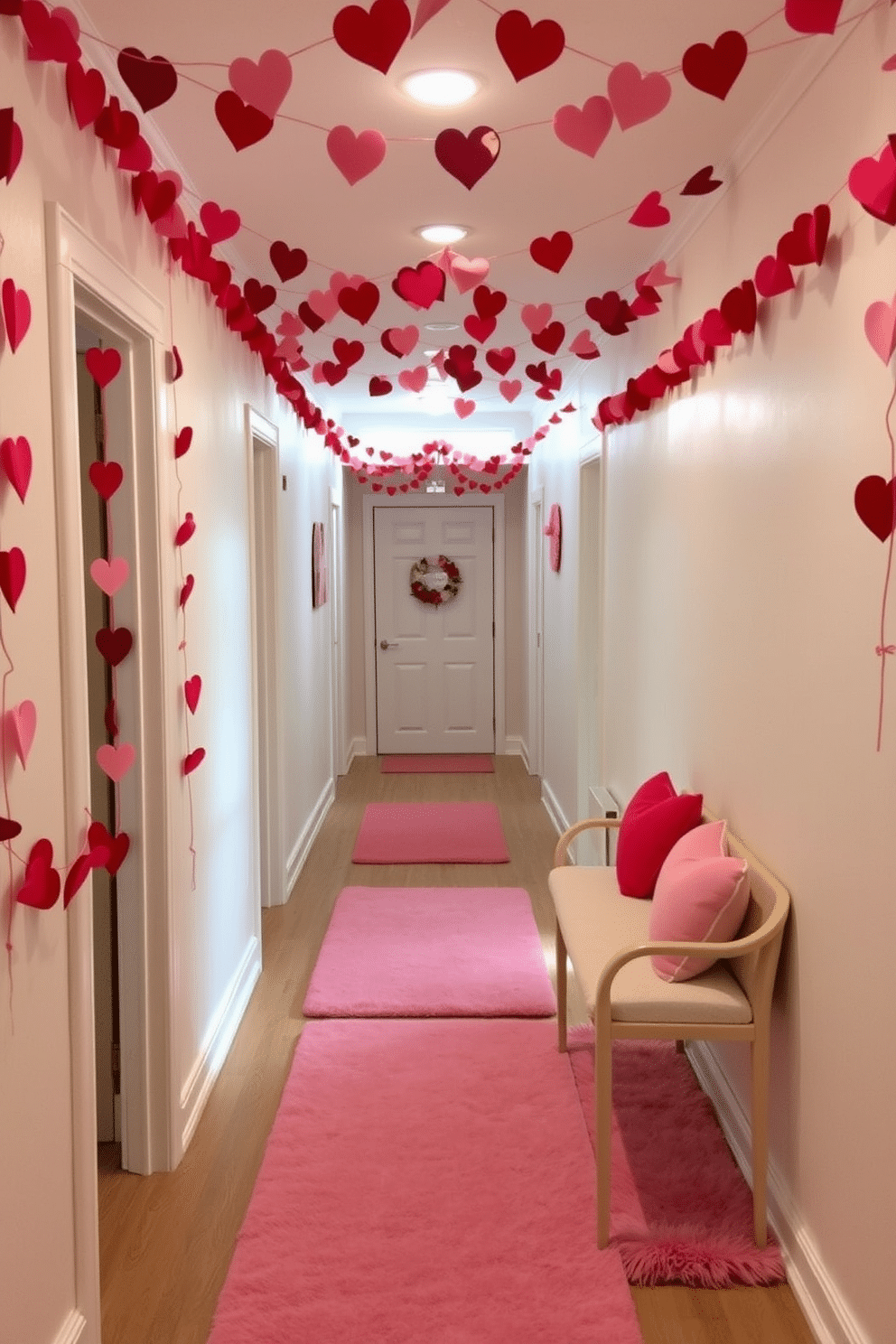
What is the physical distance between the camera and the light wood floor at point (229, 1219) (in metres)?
2.38

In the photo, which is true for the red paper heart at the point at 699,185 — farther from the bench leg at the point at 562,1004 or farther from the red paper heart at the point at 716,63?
the bench leg at the point at 562,1004

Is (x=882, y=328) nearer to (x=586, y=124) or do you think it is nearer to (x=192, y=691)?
(x=586, y=124)

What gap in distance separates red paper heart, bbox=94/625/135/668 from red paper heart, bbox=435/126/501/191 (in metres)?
1.32

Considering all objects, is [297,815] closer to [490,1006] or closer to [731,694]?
[490,1006]

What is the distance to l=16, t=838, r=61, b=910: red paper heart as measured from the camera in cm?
190

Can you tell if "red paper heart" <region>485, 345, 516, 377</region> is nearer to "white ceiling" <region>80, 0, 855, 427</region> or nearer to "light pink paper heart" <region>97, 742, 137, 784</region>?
"white ceiling" <region>80, 0, 855, 427</region>

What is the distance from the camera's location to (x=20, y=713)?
1846 millimetres

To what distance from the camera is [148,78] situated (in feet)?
6.12

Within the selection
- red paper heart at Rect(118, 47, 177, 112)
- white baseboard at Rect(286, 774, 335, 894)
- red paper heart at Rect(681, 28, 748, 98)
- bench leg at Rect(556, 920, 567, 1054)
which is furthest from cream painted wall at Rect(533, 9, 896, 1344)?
white baseboard at Rect(286, 774, 335, 894)

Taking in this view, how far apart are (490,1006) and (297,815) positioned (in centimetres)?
214

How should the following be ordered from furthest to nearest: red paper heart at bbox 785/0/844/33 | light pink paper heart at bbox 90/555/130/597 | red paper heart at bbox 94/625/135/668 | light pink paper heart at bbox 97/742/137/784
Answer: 1. red paper heart at bbox 94/625/135/668
2. light pink paper heart at bbox 97/742/137/784
3. light pink paper heart at bbox 90/555/130/597
4. red paper heart at bbox 785/0/844/33

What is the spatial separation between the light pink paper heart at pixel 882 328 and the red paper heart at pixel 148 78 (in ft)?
3.78

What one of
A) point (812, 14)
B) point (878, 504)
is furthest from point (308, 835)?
point (812, 14)

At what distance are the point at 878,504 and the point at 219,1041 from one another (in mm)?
2610
